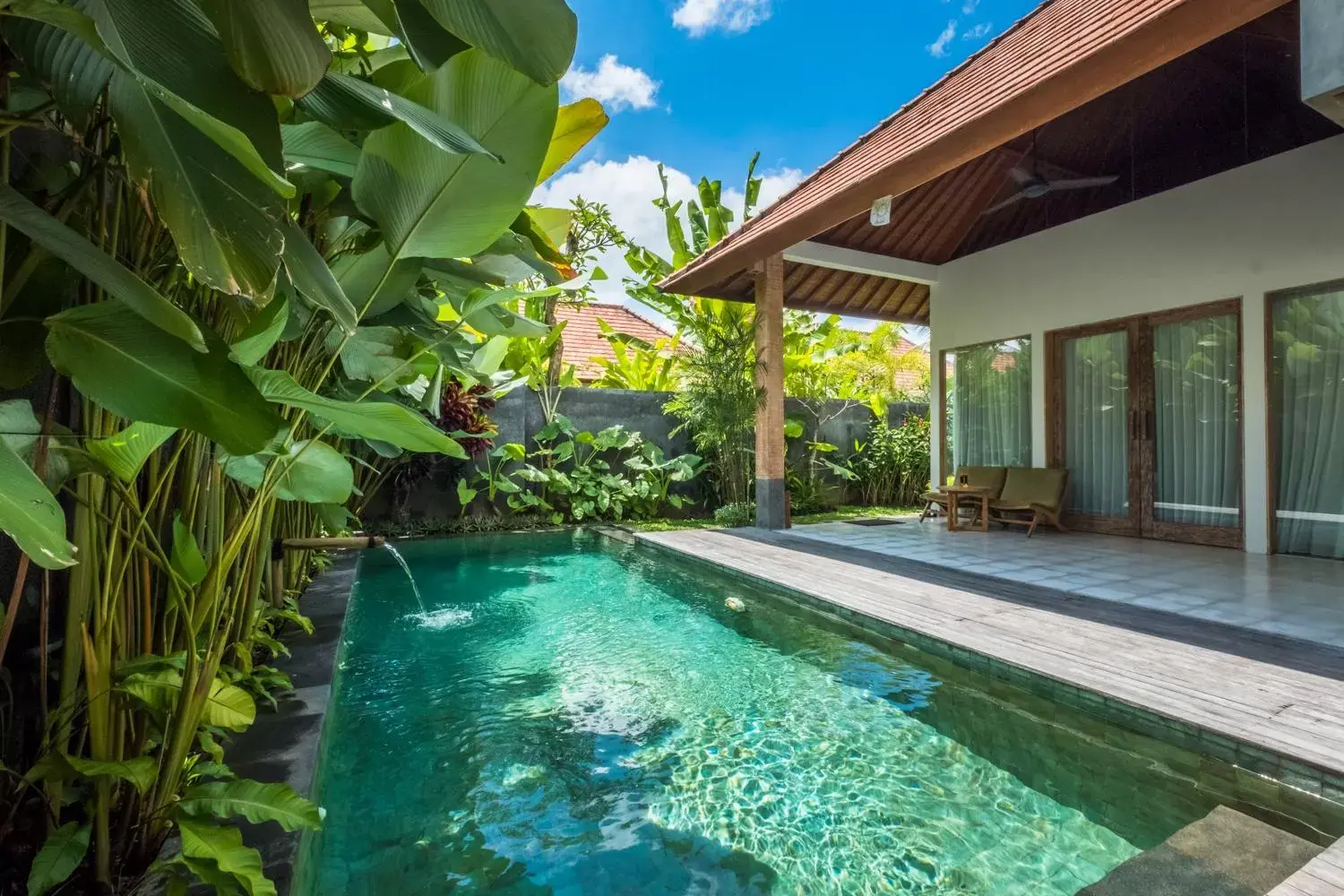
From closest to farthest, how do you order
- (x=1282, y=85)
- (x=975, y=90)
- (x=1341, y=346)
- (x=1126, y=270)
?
(x=975, y=90)
(x=1341, y=346)
(x=1282, y=85)
(x=1126, y=270)

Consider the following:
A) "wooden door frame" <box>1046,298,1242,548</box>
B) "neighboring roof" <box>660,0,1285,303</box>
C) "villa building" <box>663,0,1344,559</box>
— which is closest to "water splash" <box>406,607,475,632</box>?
"villa building" <box>663,0,1344,559</box>

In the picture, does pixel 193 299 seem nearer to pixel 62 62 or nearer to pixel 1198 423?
pixel 62 62

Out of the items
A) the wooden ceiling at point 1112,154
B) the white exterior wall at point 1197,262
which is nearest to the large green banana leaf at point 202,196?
the wooden ceiling at point 1112,154

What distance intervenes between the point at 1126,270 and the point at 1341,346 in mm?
2068

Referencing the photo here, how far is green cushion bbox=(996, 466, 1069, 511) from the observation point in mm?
7453

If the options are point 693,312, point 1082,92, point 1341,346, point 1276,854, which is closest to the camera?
point 1276,854

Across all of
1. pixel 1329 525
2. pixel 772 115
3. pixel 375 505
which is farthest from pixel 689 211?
pixel 772 115

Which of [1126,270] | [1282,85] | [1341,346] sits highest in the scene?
[1282,85]

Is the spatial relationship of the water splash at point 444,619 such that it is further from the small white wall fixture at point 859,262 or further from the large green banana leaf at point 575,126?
the small white wall fixture at point 859,262

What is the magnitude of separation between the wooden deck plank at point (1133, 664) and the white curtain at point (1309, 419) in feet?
12.3

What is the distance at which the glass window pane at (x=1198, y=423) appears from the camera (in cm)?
633

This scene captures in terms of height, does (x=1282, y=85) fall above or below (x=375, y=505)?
above

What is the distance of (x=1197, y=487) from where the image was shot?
21.6 ft

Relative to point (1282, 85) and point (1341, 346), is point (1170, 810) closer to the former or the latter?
point (1341, 346)
